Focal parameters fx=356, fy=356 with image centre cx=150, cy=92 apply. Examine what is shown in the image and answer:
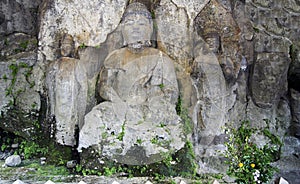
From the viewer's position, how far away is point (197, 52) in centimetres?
488

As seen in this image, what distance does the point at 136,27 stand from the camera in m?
4.73

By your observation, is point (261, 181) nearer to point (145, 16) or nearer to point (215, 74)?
point (215, 74)

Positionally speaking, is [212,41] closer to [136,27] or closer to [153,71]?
[153,71]

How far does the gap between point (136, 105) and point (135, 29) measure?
1.01 m

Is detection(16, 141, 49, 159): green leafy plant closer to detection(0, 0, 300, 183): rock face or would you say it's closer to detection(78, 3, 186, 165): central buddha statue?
detection(0, 0, 300, 183): rock face

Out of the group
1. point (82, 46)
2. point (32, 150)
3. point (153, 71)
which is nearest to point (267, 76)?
point (153, 71)

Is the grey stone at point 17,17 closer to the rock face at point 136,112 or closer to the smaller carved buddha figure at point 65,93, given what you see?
the smaller carved buddha figure at point 65,93

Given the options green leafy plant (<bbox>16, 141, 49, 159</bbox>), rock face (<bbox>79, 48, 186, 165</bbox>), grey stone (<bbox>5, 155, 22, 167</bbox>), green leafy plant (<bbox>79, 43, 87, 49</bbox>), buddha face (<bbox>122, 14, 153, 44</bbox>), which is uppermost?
buddha face (<bbox>122, 14, 153, 44</bbox>)

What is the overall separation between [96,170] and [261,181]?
1954 millimetres

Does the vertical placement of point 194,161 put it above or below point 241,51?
below

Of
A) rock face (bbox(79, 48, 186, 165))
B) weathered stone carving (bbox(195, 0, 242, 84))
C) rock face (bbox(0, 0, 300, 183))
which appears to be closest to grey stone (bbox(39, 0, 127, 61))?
rock face (bbox(0, 0, 300, 183))

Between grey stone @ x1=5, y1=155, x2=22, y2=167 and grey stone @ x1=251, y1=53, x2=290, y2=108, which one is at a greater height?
grey stone @ x1=251, y1=53, x2=290, y2=108

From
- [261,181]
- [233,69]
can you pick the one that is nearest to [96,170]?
[261,181]

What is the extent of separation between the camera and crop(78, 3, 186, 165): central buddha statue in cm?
448
